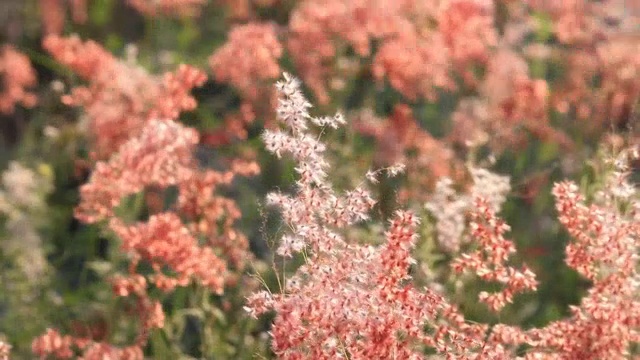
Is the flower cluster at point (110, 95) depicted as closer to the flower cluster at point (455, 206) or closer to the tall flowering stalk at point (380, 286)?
the flower cluster at point (455, 206)

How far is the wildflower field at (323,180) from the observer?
122 inches

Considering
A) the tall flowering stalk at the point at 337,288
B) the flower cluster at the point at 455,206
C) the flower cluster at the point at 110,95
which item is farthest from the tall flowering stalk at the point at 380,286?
the flower cluster at the point at 110,95

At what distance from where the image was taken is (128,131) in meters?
4.80

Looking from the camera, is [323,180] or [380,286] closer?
[380,286]

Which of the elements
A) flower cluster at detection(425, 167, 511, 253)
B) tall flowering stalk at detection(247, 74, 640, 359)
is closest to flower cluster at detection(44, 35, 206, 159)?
flower cluster at detection(425, 167, 511, 253)

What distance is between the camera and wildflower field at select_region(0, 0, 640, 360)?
10.1ft

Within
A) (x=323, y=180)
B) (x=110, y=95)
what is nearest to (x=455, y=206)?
(x=323, y=180)

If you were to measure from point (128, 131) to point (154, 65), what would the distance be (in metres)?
1.50

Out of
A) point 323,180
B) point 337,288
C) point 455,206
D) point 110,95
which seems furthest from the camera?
point 110,95

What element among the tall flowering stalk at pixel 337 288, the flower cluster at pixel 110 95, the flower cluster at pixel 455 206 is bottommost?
the tall flowering stalk at pixel 337 288

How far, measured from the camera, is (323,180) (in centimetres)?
317

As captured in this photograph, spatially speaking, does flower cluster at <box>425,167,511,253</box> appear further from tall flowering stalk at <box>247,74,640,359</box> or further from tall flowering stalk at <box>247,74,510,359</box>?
tall flowering stalk at <box>247,74,510,359</box>

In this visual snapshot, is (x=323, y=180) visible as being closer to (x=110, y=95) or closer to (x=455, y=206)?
(x=455, y=206)

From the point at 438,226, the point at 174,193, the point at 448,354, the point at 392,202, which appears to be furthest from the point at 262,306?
the point at 174,193
